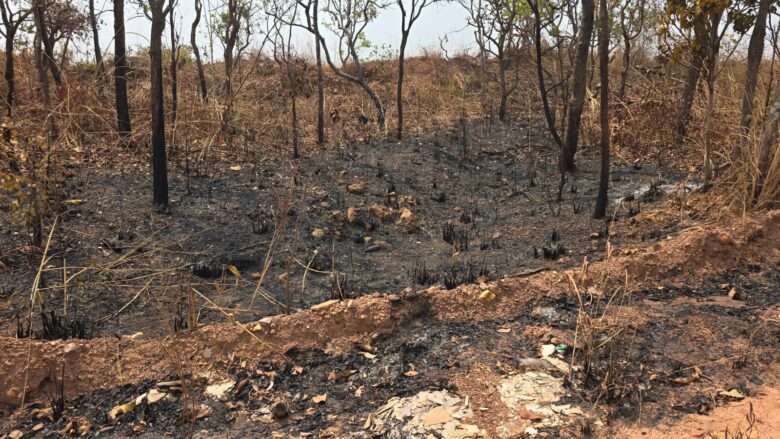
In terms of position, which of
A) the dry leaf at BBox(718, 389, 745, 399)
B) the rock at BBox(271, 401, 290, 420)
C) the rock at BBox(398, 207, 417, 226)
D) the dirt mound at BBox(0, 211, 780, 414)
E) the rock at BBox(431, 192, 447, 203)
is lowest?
the rock at BBox(271, 401, 290, 420)

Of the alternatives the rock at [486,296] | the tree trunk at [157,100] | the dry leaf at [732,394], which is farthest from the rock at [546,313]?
the tree trunk at [157,100]

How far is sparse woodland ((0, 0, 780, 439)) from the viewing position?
3029 mm

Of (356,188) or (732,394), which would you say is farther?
(356,188)

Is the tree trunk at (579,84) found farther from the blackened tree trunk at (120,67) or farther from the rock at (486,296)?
the blackened tree trunk at (120,67)

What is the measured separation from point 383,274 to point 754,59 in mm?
4288

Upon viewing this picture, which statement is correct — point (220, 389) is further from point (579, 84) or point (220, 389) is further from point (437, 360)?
point (579, 84)

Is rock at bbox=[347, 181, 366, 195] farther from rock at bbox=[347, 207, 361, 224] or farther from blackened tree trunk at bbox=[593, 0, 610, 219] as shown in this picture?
blackened tree trunk at bbox=[593, 0, 610, 219]

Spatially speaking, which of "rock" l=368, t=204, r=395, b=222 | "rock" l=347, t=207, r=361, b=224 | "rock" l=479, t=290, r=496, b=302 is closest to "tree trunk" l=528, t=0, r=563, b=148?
"rock" l=368, t=204, r=395, b=222

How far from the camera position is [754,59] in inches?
228

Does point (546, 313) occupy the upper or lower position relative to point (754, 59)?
lower

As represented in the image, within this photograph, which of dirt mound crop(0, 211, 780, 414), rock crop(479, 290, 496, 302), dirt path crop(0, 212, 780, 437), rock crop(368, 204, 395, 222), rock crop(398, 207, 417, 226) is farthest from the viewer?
rock crop(368, 204, 395, 222)

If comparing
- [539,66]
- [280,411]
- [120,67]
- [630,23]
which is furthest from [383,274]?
[630,23]

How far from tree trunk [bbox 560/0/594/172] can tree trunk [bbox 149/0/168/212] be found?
4333 mm

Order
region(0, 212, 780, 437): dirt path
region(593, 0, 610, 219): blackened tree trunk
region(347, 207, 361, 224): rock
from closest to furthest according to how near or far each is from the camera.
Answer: region(0, 212, 780, 437): dirt path → region(593, 0, 610, 219): blackened tree trunk → region(347, 207, 361, 224): rock
